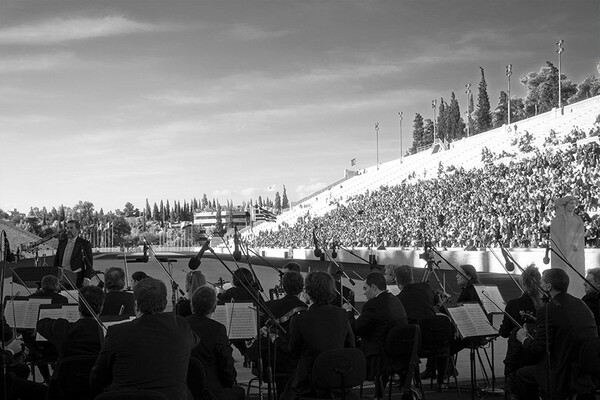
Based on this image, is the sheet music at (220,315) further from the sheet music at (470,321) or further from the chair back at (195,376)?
the sheet music at (470,321)

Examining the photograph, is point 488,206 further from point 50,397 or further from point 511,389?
point 50,397

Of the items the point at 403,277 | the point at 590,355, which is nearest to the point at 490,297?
the point at 403,277

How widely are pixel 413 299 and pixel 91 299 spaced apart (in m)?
3.77

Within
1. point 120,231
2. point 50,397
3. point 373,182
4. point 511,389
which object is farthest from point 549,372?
point 120,231

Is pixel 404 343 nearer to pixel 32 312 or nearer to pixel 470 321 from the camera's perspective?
pixel 470 321

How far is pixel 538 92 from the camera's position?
89.7 m

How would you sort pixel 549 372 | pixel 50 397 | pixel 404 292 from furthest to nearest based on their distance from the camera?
1. pixel 404 292
2. pixel 549 372
3. pixel 50 397

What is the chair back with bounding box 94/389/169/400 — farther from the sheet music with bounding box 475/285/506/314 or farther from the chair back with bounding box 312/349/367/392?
the sheet music with bounding box 475/285/506/314

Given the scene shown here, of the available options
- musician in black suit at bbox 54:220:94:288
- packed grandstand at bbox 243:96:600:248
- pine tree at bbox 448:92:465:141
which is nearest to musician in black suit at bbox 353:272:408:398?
musician in black suit at bbox 54:220:94:288

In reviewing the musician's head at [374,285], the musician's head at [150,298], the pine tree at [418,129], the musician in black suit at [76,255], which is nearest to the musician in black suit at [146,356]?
the musician's head at [150,298]

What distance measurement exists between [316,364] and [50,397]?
2.04 m

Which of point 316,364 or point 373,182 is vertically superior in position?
point 373,182

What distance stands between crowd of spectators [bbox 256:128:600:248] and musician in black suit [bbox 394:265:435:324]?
13.3m

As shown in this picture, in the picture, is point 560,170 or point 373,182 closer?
point 560,170
